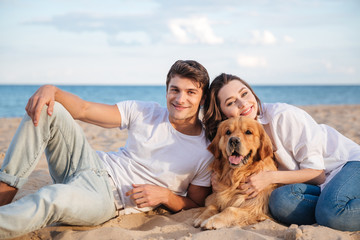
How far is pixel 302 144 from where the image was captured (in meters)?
3.04

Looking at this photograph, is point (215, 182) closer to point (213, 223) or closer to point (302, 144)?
point (213, 223)

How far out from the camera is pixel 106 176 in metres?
3.02

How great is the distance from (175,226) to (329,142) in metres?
1.71

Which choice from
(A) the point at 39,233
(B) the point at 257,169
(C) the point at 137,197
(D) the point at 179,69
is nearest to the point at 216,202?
(B) the point at 257,169

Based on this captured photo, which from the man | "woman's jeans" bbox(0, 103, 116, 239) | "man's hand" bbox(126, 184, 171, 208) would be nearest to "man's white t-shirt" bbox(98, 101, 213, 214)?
the man

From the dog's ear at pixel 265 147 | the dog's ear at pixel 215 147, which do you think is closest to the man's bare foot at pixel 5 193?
the dog's ear at pixel 215 147

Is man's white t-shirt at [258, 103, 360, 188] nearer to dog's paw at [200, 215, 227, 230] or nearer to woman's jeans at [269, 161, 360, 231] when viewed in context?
woman's jeans at [269, 161, 360, 231]

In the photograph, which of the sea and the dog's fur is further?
the sea

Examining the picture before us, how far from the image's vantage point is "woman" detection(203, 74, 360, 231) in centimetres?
276

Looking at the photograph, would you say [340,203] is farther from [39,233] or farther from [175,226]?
[39,233]

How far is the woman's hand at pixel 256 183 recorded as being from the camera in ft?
10.1

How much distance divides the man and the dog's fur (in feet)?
0.64

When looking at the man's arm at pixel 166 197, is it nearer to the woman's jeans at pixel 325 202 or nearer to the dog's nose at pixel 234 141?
the dog's nose at pixel 234 141

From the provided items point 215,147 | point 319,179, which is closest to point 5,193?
point 215,147
